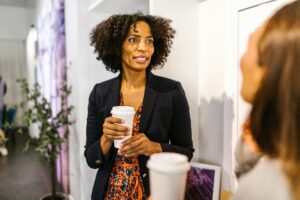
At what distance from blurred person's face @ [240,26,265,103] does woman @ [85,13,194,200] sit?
667 millimetres

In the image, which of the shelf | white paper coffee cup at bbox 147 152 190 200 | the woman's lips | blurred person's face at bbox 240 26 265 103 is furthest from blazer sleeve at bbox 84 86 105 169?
the shelf

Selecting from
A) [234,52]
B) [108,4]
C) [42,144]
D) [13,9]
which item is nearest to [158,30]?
[234,52]

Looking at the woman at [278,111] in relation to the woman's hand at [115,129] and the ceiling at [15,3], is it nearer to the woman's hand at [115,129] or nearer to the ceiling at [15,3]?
the woman's hand at [115,129]

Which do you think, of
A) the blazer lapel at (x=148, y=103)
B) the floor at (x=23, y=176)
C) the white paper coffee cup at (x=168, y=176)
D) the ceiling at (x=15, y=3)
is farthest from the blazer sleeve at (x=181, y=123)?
the ceiling at (x=15, y=3)

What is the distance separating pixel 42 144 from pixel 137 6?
1.75 meters

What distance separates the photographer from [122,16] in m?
1.40

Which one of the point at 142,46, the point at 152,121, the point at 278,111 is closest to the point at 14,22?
the point at 142,46

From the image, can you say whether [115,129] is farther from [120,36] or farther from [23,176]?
[23,176]

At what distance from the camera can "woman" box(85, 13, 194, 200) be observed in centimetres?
134

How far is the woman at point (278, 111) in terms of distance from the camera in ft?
1.77

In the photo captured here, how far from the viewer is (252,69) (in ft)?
2.08

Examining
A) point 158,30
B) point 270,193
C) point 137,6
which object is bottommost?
point 270,193

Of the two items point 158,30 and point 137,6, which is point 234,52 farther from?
point 137,6

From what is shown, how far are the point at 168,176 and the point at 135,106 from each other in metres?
0.77
